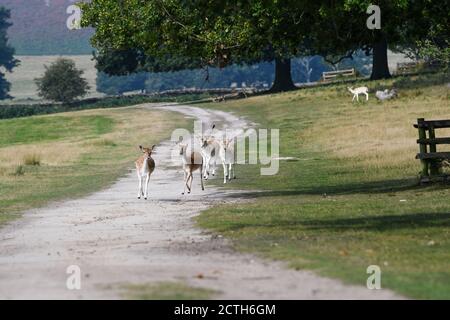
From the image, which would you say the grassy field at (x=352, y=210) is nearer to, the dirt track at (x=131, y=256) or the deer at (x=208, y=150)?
the dirt track at (x=131, y=256)

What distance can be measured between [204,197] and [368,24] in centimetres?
615

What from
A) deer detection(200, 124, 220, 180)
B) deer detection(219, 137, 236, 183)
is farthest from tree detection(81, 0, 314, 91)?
deer detection(200, 124, 220, 180)

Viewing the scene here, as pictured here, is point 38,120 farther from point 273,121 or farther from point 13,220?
point 13,220

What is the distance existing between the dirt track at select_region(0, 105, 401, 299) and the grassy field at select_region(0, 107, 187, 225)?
264cm

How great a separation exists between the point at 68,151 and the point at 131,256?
41941 millimetres

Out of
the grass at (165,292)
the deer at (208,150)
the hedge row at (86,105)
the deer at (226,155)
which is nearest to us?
the grass at (165,292)

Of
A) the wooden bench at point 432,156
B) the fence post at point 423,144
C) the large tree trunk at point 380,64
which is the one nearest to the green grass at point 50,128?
the large tree trunk at point 380,64

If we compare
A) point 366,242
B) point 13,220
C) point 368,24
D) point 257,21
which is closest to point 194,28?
point 257,21

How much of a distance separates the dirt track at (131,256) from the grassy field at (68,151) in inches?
104

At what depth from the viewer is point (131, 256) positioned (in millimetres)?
18406

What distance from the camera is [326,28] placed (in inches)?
1232

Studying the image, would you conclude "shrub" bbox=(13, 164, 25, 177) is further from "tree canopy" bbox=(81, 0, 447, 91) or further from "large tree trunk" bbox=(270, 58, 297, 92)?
"large tree trunk" bbox=(270, 58, 297, 92)

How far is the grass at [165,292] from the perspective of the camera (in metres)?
14.0

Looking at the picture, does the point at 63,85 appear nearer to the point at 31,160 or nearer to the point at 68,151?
the point at 68,151
